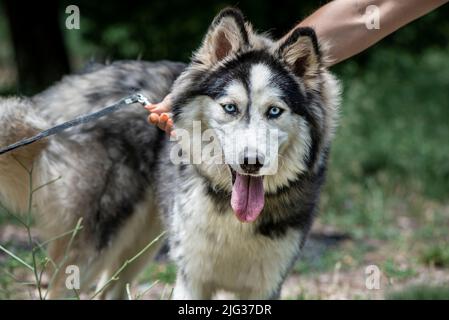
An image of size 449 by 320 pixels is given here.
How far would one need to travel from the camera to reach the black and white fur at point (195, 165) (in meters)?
4.23

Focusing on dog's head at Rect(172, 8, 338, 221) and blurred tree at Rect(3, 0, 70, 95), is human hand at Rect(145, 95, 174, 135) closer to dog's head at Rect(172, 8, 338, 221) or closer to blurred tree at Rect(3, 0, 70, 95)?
dog's head at Rect(172, 8, 338, 221)

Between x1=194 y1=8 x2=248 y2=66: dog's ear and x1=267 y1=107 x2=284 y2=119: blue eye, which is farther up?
x1=194 y1=8 x2=248 y2=66: dog's ear

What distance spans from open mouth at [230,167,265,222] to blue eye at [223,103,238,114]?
353 mm

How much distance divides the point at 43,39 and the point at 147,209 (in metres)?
5.79

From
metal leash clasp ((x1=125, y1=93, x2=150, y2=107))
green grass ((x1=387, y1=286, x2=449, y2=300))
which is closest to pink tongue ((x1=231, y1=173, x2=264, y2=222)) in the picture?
metal leash clasp ((x1=125, y1=93, x2=150, y2=107))

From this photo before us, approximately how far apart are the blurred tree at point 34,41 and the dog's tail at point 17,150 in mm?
5548

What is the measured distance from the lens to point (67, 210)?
16.8 feet

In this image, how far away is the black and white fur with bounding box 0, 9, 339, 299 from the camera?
423cm

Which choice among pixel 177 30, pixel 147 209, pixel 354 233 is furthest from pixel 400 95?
pixel 147 209

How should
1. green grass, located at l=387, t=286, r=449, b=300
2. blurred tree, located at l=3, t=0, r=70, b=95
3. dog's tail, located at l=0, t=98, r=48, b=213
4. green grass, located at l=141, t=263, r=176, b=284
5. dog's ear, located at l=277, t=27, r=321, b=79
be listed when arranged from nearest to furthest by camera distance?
1. dog's ear, located at l=277, t=27, r=321, b=79
2. green grass, located at l=387, t=286, r=449, b=300
3. dog's tail, located at l=0, t=98, r=48, b=213
4. green grass, located at l=141, t=263, r=176, b=284
5. blurred tree, located at l=3, t=0, r=70, b=95

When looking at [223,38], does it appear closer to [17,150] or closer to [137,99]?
[137,99]

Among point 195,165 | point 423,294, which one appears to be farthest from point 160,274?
point 423,294

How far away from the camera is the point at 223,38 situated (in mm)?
4359
